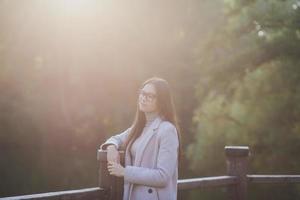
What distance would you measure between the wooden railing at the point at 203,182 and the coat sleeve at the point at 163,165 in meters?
0.23

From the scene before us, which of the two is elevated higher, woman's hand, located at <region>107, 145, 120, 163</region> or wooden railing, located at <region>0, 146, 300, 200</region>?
woman's hand, located at <region>107, 145, 120, 163</region>

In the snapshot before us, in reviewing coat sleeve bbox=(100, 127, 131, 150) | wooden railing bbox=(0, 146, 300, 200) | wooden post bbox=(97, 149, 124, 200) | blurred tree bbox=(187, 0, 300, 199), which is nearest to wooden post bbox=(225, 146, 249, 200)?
wooden railing bbox=(0, 146, 300, 200)

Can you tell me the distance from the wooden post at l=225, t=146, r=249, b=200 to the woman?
5.29 feet

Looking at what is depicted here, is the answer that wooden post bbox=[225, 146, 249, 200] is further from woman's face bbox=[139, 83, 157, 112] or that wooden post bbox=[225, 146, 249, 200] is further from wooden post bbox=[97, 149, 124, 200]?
woman's face bbox=[139, 83, 157, 112]

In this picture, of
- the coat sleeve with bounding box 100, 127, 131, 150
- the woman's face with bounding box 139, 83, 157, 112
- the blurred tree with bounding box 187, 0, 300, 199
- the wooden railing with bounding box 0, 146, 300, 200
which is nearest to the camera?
the woman's face with bounding box 139, 83, 157, 112

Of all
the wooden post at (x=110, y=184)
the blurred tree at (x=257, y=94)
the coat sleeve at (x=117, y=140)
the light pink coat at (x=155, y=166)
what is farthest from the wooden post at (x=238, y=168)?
the blurred tree at (x=257, y=94)

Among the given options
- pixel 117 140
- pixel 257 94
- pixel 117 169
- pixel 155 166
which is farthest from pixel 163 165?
pixel 257 94

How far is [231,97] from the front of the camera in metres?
11.1

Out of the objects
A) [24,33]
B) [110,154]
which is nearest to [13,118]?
[24,33]

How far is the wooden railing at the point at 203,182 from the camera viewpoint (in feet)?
9.41

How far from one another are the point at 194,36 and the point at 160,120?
1143 centimetres

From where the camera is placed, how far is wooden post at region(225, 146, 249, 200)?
13.7ft

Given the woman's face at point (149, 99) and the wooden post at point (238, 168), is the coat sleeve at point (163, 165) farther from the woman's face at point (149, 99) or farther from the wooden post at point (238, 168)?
the wooden post at point (238, 168)

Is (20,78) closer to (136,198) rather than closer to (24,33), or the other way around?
(24,33)
